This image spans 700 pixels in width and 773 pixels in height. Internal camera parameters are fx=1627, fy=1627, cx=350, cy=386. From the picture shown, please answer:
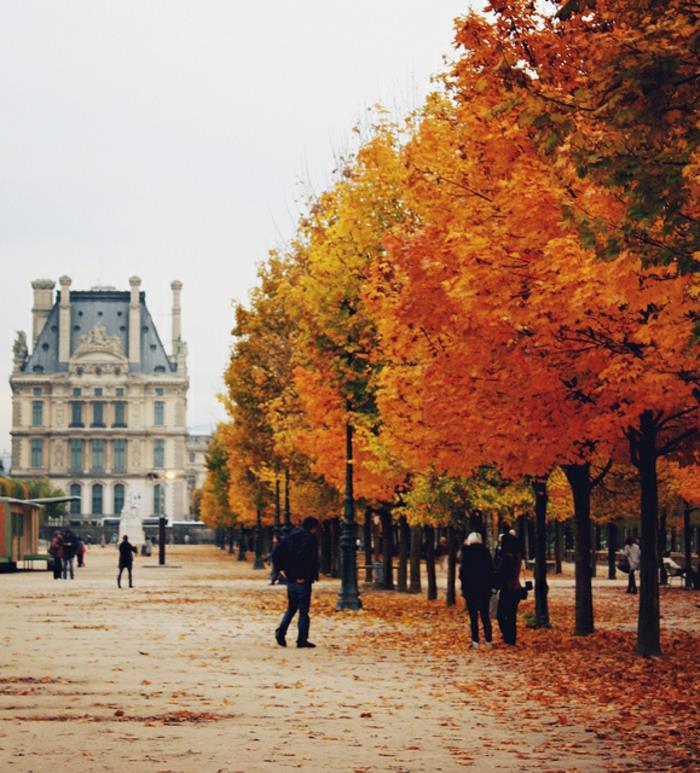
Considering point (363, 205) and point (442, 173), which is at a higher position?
point (363, 205)

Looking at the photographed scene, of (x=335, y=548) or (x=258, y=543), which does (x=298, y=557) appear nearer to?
(x=335, y=548)

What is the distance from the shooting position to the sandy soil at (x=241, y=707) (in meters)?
12.3

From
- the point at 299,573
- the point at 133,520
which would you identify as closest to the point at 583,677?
the point at 299,573

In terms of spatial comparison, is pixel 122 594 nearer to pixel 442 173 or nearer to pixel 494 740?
pixel 442 173

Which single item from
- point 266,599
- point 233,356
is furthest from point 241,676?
point 233,356

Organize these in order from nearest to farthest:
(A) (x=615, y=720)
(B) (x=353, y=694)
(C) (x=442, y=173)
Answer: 1. (A) (x=615, y=720)
2. (B) (x=353, y=694)
3. (C) (x=442, y=173)

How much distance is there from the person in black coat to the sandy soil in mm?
1134

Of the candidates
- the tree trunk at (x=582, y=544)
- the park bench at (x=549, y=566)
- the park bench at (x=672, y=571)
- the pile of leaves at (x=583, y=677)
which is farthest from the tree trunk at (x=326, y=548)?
the tree trunk at (x=582, y=544)

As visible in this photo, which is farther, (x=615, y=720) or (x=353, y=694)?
(x=353, y=694)

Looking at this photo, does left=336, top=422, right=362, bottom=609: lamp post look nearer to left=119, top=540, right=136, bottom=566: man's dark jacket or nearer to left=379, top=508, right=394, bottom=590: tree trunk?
left=379, top=508, right=394, bottom=590: tree trunk

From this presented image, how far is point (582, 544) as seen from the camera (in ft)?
86.5

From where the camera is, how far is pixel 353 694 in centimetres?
1723

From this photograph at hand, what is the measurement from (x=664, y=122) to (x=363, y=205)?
→ 25863 millimetres

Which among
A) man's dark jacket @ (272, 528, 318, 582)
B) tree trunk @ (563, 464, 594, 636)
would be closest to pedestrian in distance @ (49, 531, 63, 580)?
tree trunk @ (563, 464, 594, 636)
